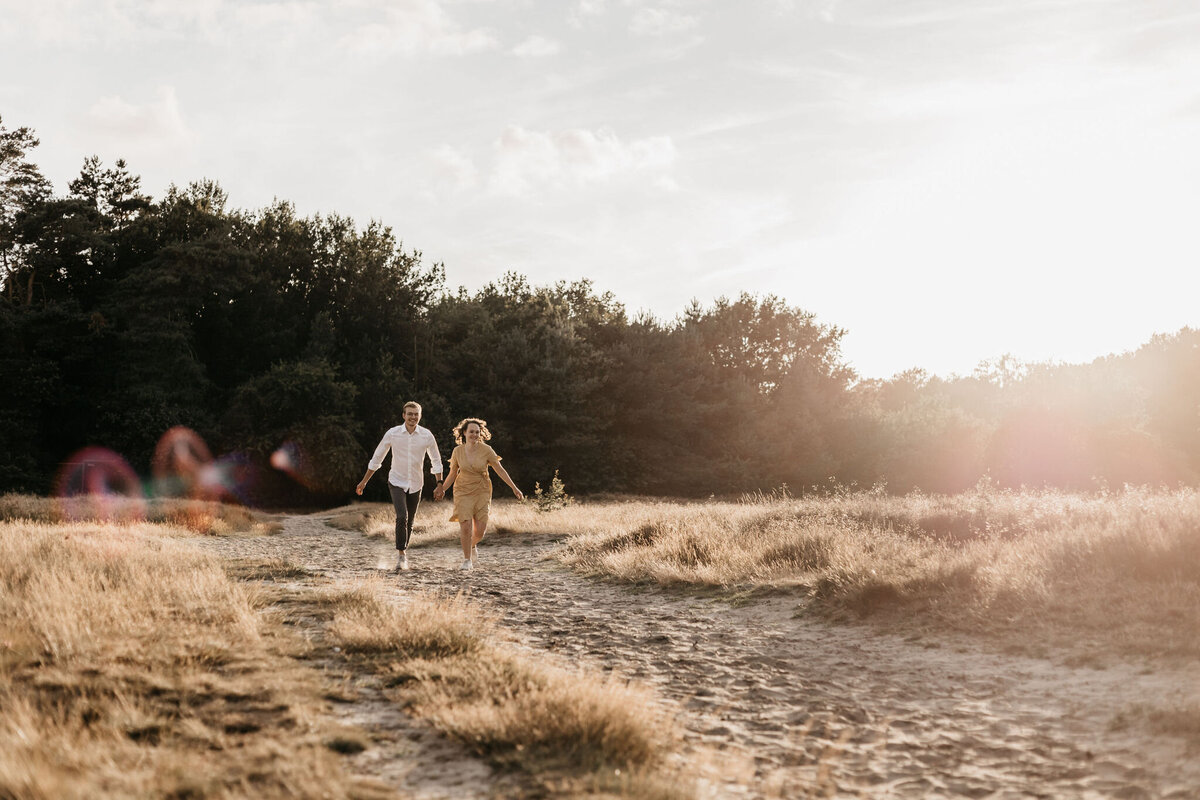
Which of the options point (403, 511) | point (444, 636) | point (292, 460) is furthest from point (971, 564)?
point (292, 460)

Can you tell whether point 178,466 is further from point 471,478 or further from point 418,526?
point 471,478

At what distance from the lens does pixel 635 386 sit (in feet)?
161

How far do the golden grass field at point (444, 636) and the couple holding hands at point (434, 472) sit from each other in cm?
184

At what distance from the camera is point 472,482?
1215 centimetres

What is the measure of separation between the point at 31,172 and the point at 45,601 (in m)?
43.4

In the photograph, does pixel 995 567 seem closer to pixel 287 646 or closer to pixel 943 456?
pixel 287 646

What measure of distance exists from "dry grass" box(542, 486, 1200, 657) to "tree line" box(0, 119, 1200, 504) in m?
25.2

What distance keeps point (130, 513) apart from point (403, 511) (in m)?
14.0

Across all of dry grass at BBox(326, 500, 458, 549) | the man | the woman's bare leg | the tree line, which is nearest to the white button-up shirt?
the man

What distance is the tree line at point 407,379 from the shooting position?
38.8 metres

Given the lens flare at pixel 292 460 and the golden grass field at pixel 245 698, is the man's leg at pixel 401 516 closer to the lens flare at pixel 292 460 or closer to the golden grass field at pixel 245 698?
the golden grass field at pixel 245 698

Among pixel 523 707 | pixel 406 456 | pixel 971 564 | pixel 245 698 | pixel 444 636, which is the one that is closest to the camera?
pixel 523 707

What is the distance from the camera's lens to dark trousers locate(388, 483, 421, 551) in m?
11.9

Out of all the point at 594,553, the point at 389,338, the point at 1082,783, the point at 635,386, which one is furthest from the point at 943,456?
the point at 1082,783
